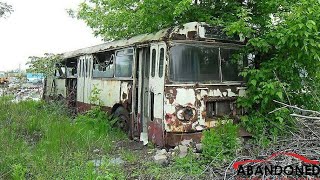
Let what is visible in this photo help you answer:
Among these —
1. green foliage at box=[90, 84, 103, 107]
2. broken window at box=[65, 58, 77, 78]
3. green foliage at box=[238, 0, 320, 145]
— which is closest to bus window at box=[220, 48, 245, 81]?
green foliage at box=[238, 0, 320, 145]

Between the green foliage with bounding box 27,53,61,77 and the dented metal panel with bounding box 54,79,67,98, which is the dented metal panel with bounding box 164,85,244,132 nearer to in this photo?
the green foliage with bounding box 27,53,61,77

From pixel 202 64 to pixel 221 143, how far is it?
164 centimetres

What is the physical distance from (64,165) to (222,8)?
5148 millimetres

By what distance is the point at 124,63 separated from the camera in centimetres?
880

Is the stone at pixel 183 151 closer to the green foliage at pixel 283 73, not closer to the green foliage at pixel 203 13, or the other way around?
the green foliage at pixel 283 73

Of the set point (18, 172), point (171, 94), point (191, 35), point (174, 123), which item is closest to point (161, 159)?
point (174, 123)

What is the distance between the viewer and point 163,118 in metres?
6.64

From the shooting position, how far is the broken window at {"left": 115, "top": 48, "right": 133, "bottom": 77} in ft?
27.9

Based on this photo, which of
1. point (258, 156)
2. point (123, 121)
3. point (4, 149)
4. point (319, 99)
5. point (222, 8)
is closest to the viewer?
point (258, 156)

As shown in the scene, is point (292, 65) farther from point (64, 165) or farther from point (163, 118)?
point (64, 165)

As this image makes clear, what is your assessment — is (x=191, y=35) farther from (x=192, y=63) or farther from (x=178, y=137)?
(x=178, y=137)

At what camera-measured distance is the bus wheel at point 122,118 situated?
871 cm

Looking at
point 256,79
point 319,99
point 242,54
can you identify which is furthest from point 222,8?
point 319,99

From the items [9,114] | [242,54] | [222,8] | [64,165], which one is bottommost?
[64,165]
